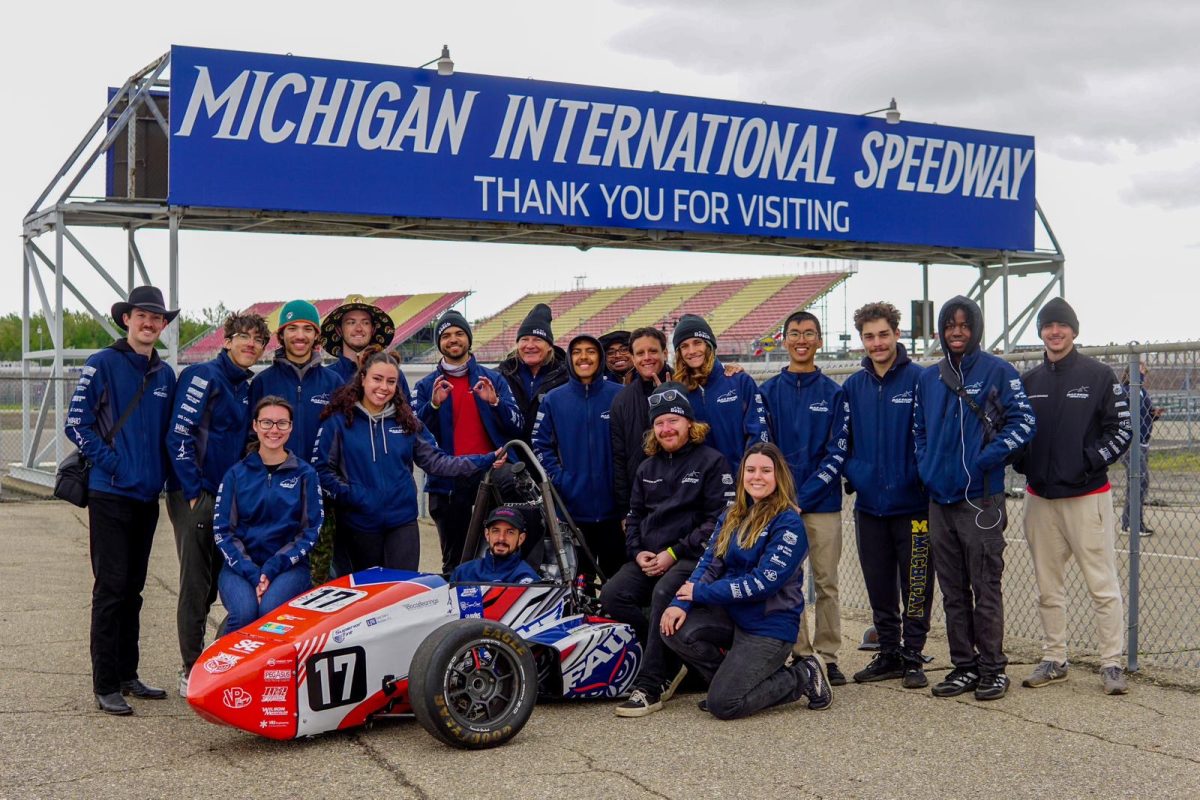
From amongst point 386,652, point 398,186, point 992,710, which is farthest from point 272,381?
point 398,186

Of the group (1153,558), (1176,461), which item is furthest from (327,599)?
(1153,558)

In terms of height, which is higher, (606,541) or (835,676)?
(606,541)

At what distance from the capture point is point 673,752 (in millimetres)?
5270

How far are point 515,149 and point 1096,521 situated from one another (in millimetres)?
10772

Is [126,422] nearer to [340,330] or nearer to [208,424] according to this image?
[208,424]

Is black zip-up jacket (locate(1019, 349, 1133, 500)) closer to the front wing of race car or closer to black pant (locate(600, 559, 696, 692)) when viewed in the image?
black pant (locate(600, 559, 696, 692))

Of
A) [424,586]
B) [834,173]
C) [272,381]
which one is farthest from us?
[834,173]

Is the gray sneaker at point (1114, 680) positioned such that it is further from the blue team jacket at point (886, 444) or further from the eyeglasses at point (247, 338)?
the eyeglasses at point (247, 338)

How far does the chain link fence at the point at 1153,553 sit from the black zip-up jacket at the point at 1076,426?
19cm

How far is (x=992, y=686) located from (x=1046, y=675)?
1.46 feet

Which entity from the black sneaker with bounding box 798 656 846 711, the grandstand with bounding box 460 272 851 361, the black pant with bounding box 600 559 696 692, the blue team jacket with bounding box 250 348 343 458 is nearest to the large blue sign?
the blue team jacket with bounding box 250 348 343 458

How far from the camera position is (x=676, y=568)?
20.6 ft

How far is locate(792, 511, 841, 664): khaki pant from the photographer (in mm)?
6730

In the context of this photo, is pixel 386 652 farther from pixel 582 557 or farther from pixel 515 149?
pixel 515 149
